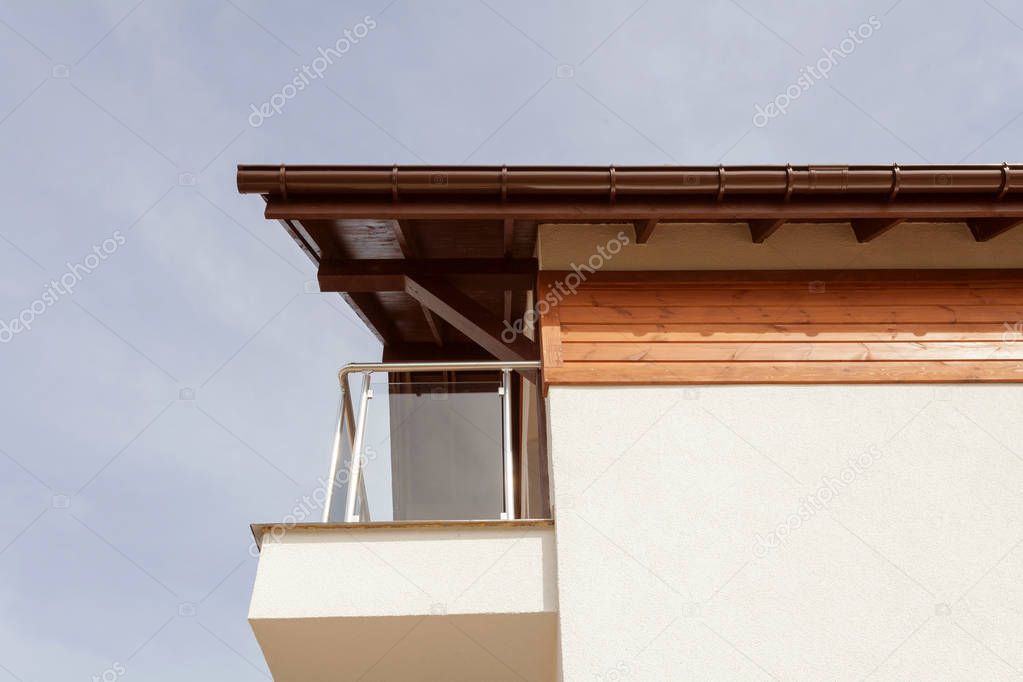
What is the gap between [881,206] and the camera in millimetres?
5711

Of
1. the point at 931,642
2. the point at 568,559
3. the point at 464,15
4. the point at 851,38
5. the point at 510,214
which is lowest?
the point at 931,642

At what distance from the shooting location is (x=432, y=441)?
544 cm

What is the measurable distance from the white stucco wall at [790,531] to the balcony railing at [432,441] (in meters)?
0.40

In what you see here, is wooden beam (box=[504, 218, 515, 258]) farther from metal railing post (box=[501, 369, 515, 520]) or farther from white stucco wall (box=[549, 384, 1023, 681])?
white stucco wall (box=[549, 384, 1023, 681])

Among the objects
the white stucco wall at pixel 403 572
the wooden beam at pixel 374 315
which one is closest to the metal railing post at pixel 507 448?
the white stucco wall at pixel 403 572

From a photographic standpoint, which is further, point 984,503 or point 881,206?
point 881,206

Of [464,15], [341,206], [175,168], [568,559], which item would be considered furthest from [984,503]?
[175,168]

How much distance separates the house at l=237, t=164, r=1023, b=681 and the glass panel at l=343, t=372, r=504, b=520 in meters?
0.02

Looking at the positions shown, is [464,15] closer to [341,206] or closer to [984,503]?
[341,206]

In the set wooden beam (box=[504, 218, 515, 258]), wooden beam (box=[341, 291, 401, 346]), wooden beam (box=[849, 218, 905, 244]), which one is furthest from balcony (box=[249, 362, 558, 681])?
wooden beam (box=[849, 218, 905, 244])

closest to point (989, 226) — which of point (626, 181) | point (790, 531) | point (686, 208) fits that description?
point (686, 208)

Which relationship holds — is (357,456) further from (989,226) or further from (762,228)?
(989,226)

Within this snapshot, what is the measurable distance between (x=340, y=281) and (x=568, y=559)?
305 cm

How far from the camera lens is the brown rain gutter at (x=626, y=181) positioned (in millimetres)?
5504
